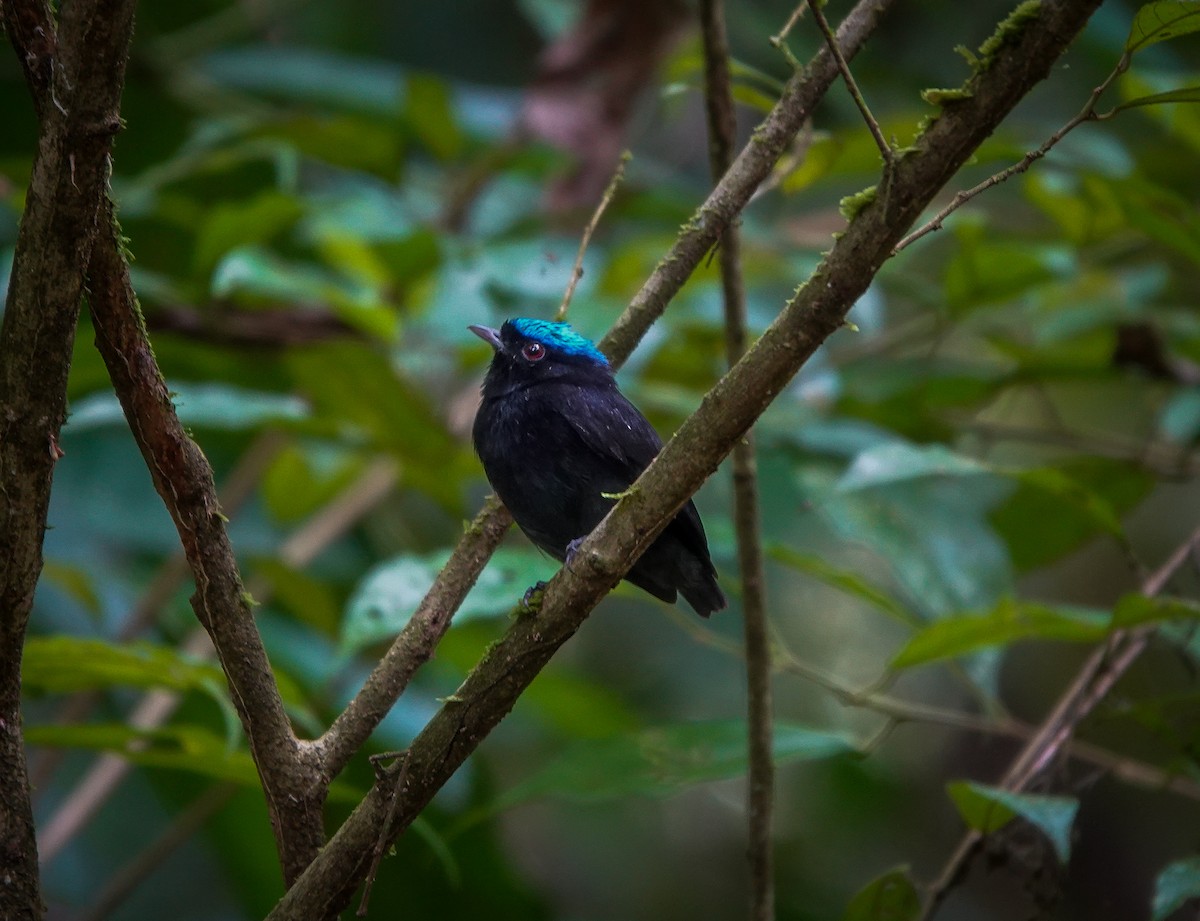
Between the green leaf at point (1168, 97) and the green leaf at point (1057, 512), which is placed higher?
the green leaf at point (1057, 512)

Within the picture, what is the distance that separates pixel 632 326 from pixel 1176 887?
5.53 ft

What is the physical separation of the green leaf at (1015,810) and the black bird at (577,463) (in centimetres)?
83

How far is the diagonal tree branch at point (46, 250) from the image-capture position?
1.70 metres

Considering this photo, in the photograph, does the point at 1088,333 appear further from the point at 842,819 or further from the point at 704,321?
the point at 842,819

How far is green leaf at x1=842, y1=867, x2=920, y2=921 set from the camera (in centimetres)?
296

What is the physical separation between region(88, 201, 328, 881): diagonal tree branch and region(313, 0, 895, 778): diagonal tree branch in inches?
3.5

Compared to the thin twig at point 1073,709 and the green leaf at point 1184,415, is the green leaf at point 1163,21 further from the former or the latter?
the green leaf at point 1184,415

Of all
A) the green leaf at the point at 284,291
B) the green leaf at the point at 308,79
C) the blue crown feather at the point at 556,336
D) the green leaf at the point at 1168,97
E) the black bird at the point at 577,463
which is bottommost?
the green leaf at the point at 1168,97

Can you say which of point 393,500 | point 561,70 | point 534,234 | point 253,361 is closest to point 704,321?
point 534,234

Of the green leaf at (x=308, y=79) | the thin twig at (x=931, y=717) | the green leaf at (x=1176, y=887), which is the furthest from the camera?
the green leaf at (x=308, y=79)

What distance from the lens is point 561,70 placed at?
16.3 ft

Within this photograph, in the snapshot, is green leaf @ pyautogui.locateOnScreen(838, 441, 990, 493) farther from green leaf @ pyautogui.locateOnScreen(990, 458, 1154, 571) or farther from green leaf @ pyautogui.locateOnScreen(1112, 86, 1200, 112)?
green leaf @ pyautogui.locateOnScreen(990, 458, 1154, 571)

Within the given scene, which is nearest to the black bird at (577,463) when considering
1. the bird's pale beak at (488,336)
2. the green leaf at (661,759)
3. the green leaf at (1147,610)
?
the bird's pale beak at (488,336)

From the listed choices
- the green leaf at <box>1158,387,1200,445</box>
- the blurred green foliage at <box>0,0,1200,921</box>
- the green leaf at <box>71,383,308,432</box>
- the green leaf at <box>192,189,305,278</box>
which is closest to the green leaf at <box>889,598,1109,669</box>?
the blurred green foliage at <box>0,0,1200,921</box>
